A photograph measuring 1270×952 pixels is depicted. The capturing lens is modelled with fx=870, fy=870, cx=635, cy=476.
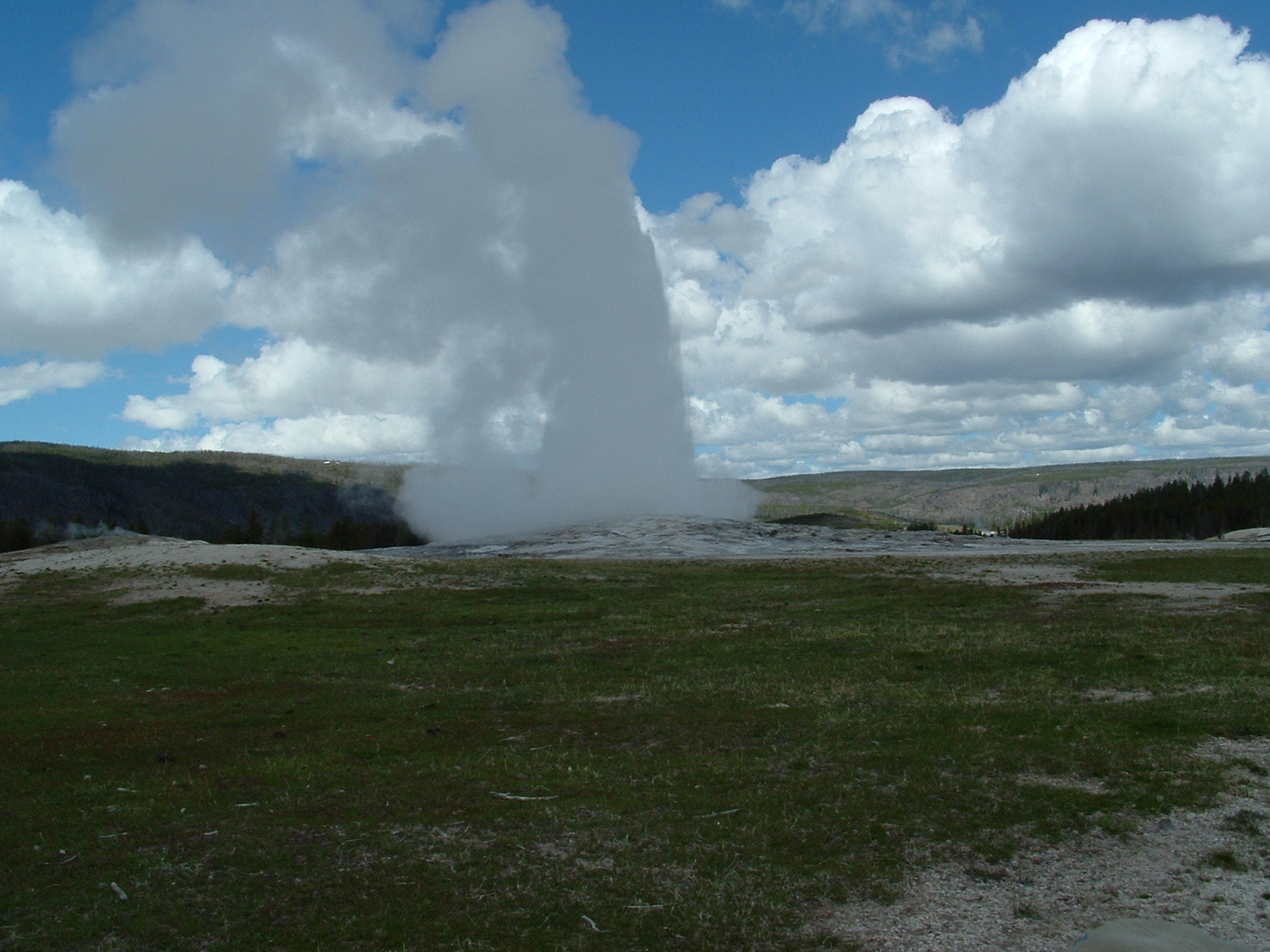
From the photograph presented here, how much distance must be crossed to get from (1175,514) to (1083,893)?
13694 centimetres

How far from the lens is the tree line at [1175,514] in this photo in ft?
372

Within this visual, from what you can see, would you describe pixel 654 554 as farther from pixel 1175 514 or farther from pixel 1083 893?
pixel 1175 514

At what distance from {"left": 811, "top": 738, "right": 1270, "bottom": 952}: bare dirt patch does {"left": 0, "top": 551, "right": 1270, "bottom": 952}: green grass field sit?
34 centimetres

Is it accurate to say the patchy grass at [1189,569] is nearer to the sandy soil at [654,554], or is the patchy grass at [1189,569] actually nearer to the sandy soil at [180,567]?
the sandy soil at [654,554]

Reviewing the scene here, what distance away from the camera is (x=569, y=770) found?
40.1ft

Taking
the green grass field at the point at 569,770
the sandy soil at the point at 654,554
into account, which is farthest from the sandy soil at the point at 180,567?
the green grass field at the point at 569,770

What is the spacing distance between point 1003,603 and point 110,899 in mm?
29745

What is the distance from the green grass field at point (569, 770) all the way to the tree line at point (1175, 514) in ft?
345

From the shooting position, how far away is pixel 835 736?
534 inches

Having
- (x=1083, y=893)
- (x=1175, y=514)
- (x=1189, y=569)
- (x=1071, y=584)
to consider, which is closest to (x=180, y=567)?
(x=1071, y=584)

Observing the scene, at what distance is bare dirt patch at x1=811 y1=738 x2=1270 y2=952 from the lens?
7.32m

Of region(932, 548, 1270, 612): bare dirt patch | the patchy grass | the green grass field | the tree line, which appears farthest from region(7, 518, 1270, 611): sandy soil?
the tree line

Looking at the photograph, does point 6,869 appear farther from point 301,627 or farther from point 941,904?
point 301,627

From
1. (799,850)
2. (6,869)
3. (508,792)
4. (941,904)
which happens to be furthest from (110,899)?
(941,904)
